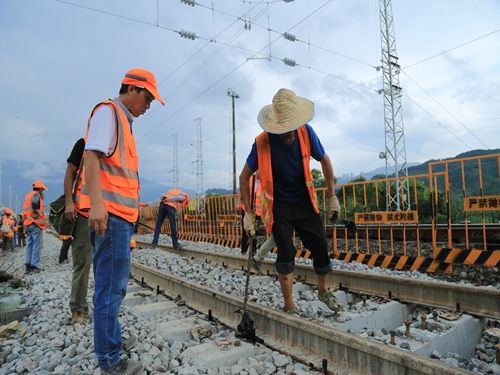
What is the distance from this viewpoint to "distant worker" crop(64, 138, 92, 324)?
12.1 feet

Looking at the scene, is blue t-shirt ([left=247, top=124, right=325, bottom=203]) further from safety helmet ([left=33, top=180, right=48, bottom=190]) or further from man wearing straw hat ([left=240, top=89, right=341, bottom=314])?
safety helmet ([left=33, top=180, right=48, bottom=190])

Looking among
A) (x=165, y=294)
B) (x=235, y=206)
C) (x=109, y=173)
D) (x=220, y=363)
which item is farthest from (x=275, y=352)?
(x=235, y=206)

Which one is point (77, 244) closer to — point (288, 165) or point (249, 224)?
point (249, 224)

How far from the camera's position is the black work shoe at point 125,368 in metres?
2.57

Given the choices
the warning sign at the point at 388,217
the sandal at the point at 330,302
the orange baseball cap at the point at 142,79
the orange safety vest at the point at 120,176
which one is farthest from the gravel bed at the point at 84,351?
the warning sign at the point at 388,217

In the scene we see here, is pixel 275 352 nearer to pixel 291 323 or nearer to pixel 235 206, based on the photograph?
pixel 291 323

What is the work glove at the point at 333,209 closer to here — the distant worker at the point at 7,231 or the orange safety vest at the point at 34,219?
the orange safety vest at the point at 34,219

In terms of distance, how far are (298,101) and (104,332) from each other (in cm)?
250

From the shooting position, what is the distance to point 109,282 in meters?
2.56

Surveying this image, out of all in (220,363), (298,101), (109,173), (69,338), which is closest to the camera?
(109,173)

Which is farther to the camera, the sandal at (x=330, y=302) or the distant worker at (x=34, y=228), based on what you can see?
the distant worker at (x=34, y=228)

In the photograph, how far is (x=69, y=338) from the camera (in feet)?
11.2

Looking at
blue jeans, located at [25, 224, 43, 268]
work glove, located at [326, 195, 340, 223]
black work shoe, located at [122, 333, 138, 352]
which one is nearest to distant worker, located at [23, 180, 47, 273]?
blue jeans, located at [25, 224, 43, 268]

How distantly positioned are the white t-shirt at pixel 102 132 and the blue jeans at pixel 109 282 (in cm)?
44
